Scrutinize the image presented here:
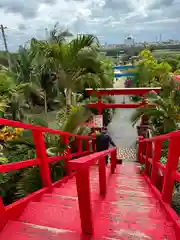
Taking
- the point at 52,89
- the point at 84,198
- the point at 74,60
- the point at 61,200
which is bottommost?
the point at 61,200

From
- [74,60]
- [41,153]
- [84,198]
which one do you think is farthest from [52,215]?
[74,60]

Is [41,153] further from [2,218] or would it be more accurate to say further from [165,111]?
[165,111]

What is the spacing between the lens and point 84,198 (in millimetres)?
1630

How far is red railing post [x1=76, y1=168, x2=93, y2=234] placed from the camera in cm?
156

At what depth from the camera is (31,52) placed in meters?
7.18

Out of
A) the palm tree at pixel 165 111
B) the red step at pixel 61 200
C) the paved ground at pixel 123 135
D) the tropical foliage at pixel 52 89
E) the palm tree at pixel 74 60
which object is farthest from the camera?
the paved ground at pixel 123 135

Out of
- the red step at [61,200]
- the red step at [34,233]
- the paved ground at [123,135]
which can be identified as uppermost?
the red step at [34,233]

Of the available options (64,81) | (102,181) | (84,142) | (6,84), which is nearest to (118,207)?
(102,181)

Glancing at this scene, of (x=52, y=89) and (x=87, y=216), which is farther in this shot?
(x=52, y=89)

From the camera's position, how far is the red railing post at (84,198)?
156 cm

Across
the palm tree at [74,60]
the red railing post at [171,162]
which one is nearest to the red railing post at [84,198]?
the red railing post at [171,162]

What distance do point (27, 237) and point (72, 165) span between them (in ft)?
2.30

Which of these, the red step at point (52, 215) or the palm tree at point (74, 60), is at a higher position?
the palm tree at point (74, 60)

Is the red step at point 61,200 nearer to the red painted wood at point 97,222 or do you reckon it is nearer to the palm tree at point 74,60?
the red painted wood at point 97,222
